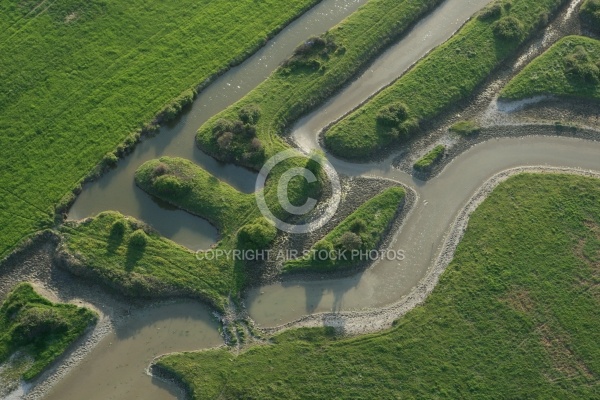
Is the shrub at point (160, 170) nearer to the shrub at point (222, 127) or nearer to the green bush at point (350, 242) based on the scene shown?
the shrub at point (222, 127)

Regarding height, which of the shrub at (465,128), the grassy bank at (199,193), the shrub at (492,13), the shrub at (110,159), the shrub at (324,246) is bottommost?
the shrub at (324,246)

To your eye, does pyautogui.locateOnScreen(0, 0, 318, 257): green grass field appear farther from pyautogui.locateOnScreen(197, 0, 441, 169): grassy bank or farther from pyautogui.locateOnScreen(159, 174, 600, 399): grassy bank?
pyautogui.locateOnScreen(159, 174, 600, 399): grassy bank

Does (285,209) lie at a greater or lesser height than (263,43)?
lesser

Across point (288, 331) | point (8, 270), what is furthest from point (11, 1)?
point (288, 331)

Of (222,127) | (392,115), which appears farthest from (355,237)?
(222,127)

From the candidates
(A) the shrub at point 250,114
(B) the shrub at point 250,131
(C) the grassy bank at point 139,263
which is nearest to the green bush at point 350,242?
(C) the grassy bank at point 139,263

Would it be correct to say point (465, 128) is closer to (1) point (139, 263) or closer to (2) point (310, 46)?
(2) point (310, 46)

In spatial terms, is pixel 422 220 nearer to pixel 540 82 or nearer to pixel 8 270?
pixel 540 82
